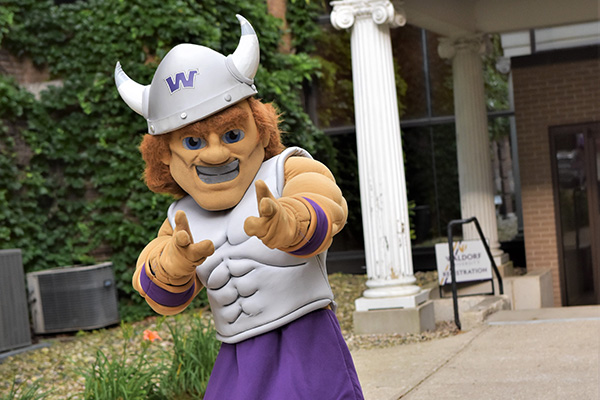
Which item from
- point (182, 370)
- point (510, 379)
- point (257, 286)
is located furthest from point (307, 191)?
point (510, 379)

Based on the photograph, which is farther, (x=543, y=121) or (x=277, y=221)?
(x=543, y=121)

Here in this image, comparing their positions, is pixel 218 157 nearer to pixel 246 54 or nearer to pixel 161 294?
pixel 246 54

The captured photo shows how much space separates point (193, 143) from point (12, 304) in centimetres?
621

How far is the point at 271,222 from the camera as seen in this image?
7.37 ft

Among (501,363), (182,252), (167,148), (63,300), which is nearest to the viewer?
(182,252)

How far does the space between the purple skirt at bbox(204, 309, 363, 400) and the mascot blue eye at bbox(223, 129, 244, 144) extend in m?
0.62

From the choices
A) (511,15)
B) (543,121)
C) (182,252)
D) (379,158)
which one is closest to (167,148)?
(182,252)

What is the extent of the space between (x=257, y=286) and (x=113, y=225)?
301 inches

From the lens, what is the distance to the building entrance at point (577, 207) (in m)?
11.9

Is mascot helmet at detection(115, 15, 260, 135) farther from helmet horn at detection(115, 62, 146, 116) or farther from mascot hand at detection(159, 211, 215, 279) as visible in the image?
mascot hand at detection(159, 211, 215, 279)

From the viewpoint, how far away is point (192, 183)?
2688 mm

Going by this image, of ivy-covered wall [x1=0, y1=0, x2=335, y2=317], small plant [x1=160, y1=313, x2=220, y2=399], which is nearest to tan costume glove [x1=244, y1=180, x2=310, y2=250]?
small plant [x1=160, y1=313, x2=220, y2=399]

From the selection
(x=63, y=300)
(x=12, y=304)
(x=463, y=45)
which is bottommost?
(x=63, y=300)

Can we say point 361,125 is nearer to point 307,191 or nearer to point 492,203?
point 492,203
